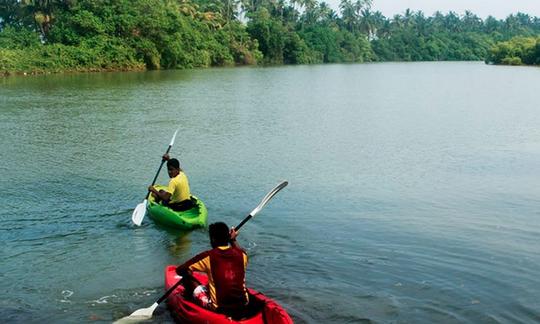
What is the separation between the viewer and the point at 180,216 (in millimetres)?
11078

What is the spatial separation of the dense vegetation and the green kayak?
137ft

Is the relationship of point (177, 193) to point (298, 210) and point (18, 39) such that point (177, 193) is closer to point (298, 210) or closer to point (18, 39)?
point (298, 210)

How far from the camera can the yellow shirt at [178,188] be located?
1113 centimetres

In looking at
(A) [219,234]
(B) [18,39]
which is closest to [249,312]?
(A) [219,234]

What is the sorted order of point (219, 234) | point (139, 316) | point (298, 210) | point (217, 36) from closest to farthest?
1. point (219, 234)
2. point (139, 316)
3. point (298, 210)
4. point (217, 36)

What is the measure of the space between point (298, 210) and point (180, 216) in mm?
2613

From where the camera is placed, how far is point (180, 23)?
62.9 meters

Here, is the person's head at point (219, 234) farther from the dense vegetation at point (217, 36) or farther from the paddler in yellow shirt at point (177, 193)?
the dense vegetation at point (217, 36)

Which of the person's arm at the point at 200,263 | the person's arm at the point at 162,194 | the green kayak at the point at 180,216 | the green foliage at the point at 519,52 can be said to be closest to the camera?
the person's arm at the point at 200,263

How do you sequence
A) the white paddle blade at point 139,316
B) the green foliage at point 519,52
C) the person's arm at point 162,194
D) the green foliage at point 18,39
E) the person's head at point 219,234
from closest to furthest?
the person's head at point 219,234, the white paddle blade at point 139,316, the person's arm at point 162,194, the green foliage at point 18,39, the green foliage at point 519,52

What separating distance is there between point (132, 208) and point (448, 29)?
153 m

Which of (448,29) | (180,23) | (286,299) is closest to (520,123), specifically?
(286,299)

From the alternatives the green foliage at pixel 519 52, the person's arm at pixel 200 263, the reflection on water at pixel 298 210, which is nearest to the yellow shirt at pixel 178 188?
the reflection on water at pixel 298 210

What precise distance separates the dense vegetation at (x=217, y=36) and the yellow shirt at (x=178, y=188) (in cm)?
Answer: 4208
